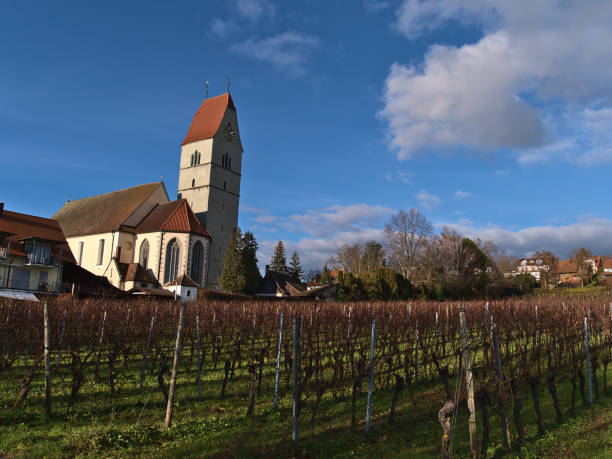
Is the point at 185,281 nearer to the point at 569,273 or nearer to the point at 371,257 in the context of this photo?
the point at 371,257

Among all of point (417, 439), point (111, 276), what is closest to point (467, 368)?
point (417, 439)

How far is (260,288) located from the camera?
144 ft

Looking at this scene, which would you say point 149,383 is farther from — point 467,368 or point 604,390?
point 604,390

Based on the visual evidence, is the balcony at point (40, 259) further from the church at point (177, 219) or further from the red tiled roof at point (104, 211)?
the red tiled roof at point (104, 211)

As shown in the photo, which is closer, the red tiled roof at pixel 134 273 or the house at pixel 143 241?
the red tiled roof at pixel 134 273

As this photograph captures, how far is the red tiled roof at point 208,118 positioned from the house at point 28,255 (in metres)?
19.0

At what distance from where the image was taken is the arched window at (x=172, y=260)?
39.1 metres

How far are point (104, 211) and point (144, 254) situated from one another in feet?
28.2

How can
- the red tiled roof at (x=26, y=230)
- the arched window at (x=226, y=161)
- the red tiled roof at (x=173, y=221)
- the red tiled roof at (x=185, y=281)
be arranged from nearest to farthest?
the red tiled roof at (x=26, y=230) < the red tiled roof at (x=185, y=281) < the red tiled roof at (x=173, y=221) < the arched window at (x=226, y=161)

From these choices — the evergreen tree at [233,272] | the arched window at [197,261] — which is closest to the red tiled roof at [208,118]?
the arched window at [197,261]

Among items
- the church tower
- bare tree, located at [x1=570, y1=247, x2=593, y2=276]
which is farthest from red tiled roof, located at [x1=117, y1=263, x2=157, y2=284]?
bare tree, located at [x1=570, y1=247, x2=593, y2=276]

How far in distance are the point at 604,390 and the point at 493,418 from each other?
355 centimetres

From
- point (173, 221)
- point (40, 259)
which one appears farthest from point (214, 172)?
point (40, 259)

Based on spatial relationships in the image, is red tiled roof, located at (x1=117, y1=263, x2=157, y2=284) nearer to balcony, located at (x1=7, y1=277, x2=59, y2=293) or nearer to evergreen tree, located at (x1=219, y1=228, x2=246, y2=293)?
evergreen tree, located at (x1=219, y1=228, x2=246, y2=293)
